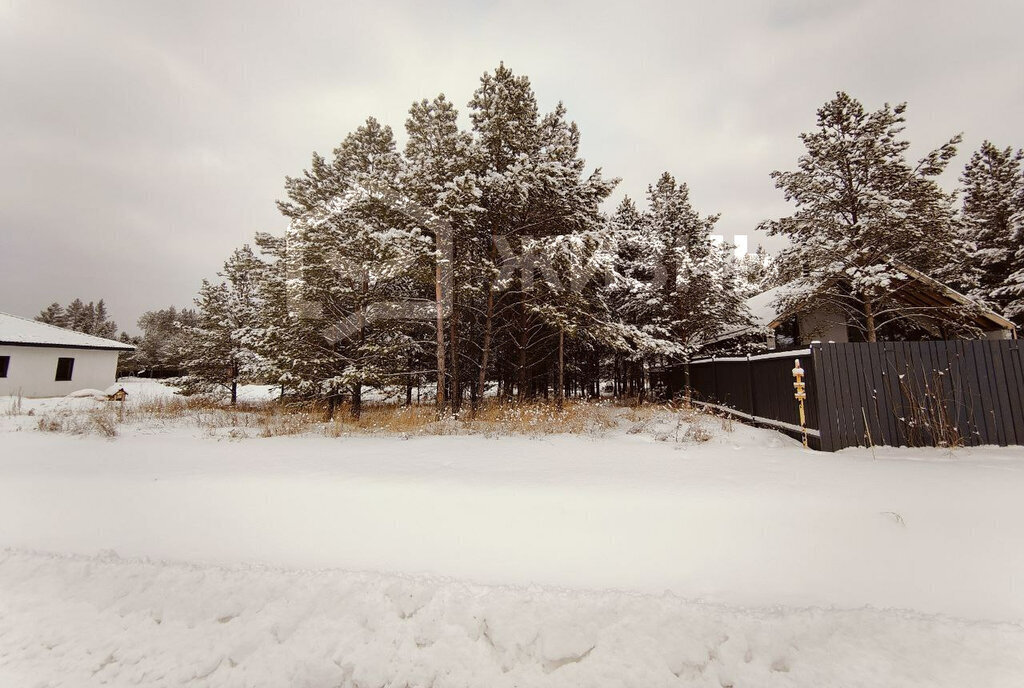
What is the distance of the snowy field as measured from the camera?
2.02 meters

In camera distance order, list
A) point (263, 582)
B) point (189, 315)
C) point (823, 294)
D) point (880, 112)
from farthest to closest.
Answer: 1. point (189, 315)
2. point (823, 294)
3. point (880, 112)
4. point (263, 582)

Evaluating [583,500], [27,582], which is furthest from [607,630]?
[27,582]

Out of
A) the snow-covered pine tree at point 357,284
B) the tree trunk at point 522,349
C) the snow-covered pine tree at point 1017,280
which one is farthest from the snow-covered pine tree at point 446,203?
the snow-covered pine tree at point 1017,280

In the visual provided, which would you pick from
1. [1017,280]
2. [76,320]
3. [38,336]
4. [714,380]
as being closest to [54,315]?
[76,320]

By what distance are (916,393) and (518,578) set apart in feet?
25.8

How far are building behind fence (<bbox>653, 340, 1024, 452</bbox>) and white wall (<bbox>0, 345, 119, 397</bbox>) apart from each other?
110ft

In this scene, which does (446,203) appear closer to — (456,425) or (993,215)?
(456,425)

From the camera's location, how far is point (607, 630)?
2195mm

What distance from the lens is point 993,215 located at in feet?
64.6

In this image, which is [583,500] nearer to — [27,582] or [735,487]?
[735,487]

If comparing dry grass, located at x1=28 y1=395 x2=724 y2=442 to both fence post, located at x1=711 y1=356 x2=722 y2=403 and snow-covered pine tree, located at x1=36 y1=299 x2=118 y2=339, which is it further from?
snow-covered pine tree, located at x1=36 y1=299 x2=118 y2=339

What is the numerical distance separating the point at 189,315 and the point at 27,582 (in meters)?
83.6

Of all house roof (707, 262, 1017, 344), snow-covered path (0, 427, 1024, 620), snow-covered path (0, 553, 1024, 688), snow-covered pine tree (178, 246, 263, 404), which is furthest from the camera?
snow-covered pine tree (178, 246, 263, 404)

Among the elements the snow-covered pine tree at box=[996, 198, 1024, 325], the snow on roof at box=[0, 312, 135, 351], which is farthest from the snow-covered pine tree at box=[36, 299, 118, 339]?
the snow-covered pine tree at box=[996, 198, 1024, 325]
